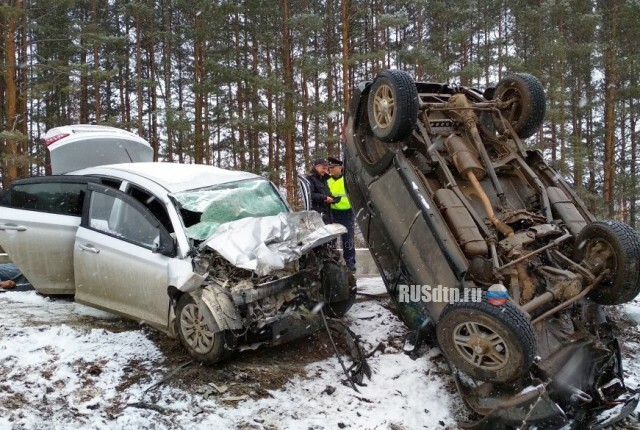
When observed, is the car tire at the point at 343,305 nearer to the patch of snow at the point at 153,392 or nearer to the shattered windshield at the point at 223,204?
the patch of snow at the point at 153,392

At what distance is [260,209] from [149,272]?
4.30 feet

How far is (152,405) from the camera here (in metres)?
3.71

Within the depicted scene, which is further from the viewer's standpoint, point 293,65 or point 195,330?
point 293,65

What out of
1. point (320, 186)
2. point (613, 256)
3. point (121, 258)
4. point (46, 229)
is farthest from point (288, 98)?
point (613, 256)

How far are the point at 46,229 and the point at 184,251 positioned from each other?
2131 mm

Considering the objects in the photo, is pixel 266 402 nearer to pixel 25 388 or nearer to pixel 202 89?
pixel 25 388

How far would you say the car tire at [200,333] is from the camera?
407 centimetres

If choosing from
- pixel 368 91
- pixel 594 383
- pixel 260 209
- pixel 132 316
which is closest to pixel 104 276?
pixel 132 316

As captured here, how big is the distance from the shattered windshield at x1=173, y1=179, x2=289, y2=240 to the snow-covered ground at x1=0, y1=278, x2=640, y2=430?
115 cm

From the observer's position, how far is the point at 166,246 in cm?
439

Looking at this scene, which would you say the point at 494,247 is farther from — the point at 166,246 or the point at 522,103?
the point at 166,246

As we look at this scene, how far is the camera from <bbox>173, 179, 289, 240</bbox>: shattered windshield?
4.67 meters

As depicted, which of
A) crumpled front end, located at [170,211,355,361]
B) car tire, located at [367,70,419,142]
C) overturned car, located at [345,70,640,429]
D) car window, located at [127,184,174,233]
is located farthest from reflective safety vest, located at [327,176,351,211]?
car window, located at [127,184,174,233]

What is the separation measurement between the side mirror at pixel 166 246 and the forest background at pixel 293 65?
9.52 metres
